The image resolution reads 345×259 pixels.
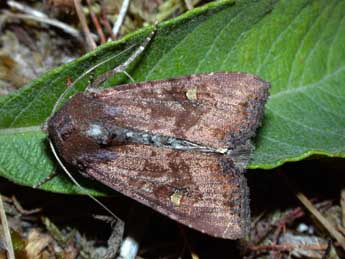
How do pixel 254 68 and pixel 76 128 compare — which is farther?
pixel 254 68

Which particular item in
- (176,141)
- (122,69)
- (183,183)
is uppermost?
(122,69)

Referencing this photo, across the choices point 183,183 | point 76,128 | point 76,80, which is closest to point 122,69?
point 76,80

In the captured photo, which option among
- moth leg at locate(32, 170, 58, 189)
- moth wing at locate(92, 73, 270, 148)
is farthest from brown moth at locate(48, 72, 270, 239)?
moth leg at locate(32, 170, 58, 189)

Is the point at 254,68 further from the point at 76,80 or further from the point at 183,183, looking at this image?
the point at 76,80

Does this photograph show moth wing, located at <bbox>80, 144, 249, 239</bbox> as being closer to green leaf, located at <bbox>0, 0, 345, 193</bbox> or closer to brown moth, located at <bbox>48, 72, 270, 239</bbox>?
brown moth, located at <bbox>48, 72, 270, 239</bbox>

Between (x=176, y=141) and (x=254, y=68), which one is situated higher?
(x=254, y=68)


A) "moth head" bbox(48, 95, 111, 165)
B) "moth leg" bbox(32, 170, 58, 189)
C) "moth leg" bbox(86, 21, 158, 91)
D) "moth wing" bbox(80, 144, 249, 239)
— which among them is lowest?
"moth wing" bbox(80, 144, 249, 239)

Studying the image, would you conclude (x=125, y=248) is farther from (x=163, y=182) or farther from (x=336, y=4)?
(x=336, y=4)
